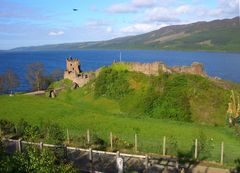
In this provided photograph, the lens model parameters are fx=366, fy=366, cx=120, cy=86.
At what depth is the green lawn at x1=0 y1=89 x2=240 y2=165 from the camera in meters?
29.4

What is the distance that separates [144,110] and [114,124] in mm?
9078

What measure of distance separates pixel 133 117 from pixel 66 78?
28.1m

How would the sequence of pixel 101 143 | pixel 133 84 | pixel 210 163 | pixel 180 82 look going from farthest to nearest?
pixel 133 84
pixel 180 82
pixel 101 143
pixel 210 163

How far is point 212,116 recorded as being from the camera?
142 feet

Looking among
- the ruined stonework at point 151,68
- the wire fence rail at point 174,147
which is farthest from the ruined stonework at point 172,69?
the wire fence rail at point 174,147

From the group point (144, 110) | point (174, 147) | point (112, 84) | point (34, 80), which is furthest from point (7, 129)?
point (34, 80)

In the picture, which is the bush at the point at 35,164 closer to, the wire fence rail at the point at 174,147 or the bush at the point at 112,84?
the wire fence rail at the point at 174,147

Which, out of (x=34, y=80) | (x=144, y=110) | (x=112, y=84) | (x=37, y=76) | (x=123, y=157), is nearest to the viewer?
(x=123, y=157)

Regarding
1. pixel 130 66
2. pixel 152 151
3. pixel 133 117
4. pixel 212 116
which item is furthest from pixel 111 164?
pixel 130 66

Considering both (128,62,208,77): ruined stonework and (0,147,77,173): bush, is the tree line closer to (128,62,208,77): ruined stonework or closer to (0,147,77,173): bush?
(128,62,208,77): ruined stonework

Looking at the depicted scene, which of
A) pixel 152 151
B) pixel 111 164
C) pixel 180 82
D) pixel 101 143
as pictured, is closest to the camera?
pixel 111 164

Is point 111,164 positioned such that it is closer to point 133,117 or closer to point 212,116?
point 133,117

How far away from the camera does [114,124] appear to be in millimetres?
37344

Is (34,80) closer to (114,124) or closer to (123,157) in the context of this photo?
(114,124)
